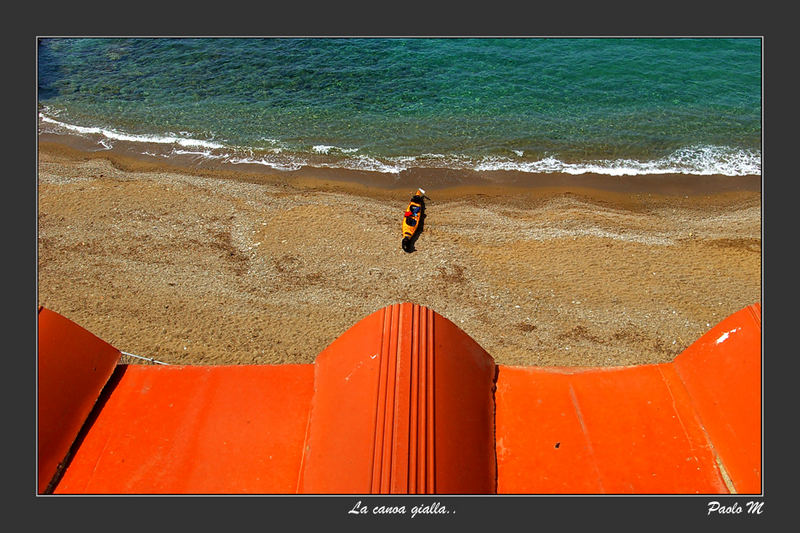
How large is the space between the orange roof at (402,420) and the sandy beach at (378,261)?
5.00 metres

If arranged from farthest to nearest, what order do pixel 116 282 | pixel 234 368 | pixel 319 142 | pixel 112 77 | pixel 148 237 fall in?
pixel 112 77 < pixel 319 142 < pixel 148 237 < pixel 116 282 < pixel 234 368

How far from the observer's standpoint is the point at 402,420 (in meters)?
5.36

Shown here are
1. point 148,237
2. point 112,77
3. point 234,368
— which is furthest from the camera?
point 112,77

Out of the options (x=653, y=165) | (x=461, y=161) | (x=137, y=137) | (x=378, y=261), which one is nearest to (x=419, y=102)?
(x=461, y=161)

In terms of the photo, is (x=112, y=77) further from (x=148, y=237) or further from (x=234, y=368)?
(x=234, y=368)

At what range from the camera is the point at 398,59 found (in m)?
28.4

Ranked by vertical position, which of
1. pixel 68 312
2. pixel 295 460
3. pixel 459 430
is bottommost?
pixel 68 312

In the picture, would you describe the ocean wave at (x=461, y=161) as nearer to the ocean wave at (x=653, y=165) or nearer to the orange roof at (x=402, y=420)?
the ocean wave at (x=653, y=165)

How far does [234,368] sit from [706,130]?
22.9 meters

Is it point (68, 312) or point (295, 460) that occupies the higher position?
point (295, 460)

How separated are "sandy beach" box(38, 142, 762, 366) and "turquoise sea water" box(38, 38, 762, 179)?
1.89m

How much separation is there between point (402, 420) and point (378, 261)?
9.77m

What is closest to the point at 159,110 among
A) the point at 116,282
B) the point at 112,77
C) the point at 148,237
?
the point at 112,77

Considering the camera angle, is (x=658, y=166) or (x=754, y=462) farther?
(x=658, y=166)
